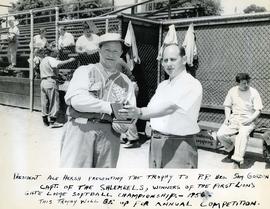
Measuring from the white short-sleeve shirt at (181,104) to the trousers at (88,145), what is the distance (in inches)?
14.0

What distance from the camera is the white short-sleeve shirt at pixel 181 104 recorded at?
110 inches

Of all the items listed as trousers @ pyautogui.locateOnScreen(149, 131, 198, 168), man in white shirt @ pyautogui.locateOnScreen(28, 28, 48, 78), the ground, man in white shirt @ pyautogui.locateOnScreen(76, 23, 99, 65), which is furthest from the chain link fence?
trousers @ pyautogui.locateOnScreen(149, 131, 198, 168)

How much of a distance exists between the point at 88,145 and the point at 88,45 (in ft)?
14.6

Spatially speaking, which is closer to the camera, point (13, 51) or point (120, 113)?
point (120, 113)

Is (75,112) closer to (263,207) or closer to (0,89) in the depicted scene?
(263,207)

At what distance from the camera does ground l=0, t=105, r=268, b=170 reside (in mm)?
3562

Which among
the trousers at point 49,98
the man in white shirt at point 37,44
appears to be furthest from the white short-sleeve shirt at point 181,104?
the man in white shirt at point 37,44

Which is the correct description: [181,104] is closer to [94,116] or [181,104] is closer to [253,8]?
[94,116]

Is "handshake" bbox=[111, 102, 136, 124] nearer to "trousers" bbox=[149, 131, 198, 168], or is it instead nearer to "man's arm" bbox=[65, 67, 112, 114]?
"man's arm" bbox=[65, 67, 112, 114]

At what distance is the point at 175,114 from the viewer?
281cm

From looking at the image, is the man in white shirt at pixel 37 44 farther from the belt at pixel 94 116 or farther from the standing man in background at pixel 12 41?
the belt at pixel 94 116

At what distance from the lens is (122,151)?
575 centimetres

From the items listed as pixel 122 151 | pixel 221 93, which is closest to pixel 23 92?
pixel 122 151
